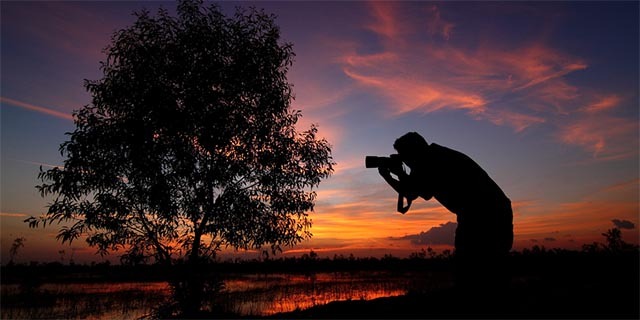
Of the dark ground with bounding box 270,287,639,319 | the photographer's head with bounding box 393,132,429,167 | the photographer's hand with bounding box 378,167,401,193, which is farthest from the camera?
the photographer's hand with bounding box 378,167,401,193

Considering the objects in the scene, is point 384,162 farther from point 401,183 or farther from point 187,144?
point 187,144

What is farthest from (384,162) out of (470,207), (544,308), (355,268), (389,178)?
(355,268)

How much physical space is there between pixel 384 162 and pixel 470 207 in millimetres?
1606

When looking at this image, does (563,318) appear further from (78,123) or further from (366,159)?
(78,123)

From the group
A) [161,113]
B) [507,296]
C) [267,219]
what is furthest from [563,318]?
[161,113]

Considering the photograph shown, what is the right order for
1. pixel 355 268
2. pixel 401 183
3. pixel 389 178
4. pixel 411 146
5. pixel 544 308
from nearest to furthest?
pixel 411 146, pixel 401 183, pixel 389 178, pixel 544 308, pixel 355 268

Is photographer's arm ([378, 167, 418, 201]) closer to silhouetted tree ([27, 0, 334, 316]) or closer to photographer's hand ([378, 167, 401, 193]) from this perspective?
photographer's hand ([378, 167, 401, 193])

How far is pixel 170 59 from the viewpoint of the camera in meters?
14.6

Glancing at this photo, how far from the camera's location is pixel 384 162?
6262 millimetres

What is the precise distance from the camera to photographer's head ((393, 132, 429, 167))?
562 cm

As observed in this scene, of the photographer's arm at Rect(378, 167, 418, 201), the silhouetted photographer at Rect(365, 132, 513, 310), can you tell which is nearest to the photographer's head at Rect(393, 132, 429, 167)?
the silhouetted photographer at Rect(365, 132, 513, 310)

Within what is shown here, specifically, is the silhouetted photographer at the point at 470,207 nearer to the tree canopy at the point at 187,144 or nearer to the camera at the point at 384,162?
the camera at the point at 384,162

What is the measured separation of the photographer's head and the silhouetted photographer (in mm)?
14

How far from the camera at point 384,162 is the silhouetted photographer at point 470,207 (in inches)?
16.6
